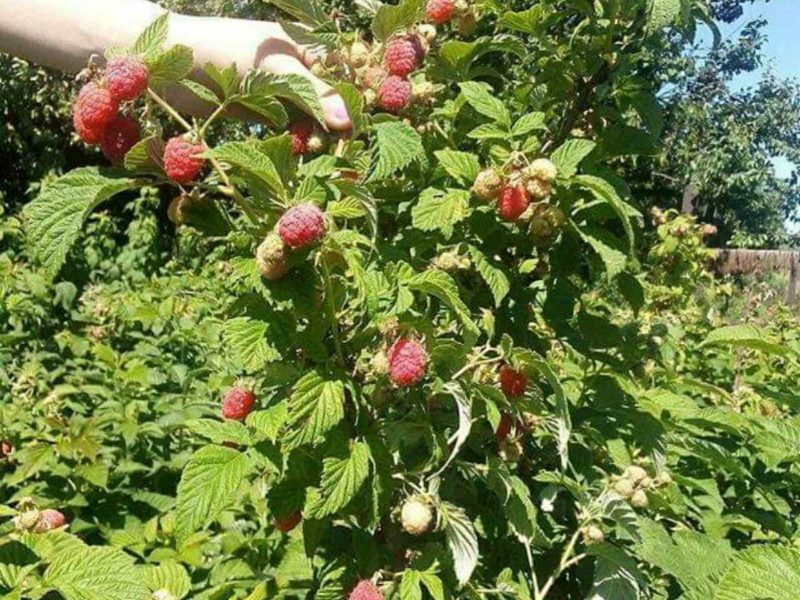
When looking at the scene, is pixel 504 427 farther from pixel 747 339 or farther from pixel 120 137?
pixel 120 137

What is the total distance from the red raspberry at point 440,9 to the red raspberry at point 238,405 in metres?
0.65

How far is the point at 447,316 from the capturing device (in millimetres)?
1537

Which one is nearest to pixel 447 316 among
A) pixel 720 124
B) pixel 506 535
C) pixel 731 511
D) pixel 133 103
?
pixel 506 535

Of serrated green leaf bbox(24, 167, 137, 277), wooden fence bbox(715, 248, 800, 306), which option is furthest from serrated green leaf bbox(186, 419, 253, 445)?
wooden fence bbox(715, 248, 800, 306)

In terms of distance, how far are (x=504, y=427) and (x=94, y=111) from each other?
77 cm

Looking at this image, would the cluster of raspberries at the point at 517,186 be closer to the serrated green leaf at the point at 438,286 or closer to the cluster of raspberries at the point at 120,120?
the serrated green leaf at the point at 438,286

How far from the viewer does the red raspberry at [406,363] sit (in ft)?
3.80

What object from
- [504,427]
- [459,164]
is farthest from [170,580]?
[459,164]

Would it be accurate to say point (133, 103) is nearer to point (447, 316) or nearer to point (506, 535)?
point (447, 316)

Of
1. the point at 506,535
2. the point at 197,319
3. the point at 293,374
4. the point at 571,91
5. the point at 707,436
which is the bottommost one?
the point at 197,319

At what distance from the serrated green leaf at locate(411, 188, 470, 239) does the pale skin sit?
0.88ft

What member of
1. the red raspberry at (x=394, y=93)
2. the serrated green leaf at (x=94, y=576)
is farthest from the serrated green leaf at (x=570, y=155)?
the serrated green leaf at (x=94, y=576)

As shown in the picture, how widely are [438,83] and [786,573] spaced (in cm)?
98

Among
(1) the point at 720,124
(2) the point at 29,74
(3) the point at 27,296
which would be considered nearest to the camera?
(3) the point at 27,296
